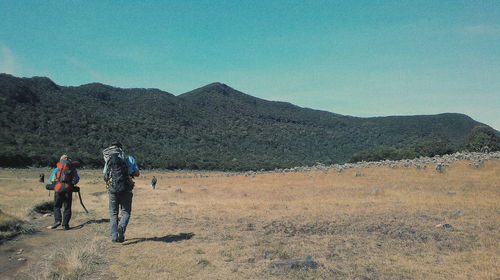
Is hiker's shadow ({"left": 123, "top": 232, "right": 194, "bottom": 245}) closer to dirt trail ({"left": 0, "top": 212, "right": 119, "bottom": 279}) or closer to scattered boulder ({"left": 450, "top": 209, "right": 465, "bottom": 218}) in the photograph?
dirt trail ({"left": 0, "top": 212, "right": 119, "bottom": 279})

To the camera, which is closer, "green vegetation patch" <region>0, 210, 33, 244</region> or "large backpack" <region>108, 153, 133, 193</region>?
"large backpack" <region>108, 153, 133, 193</region>

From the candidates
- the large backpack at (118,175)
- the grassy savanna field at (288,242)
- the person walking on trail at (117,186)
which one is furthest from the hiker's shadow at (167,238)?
the large backpack at (118,175)

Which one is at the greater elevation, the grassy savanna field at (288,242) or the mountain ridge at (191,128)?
the mountain ridge at (191,128)

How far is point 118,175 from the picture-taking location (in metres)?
8.30

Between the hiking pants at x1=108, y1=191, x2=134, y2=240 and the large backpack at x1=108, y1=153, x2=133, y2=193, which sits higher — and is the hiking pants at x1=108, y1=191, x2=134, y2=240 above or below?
below

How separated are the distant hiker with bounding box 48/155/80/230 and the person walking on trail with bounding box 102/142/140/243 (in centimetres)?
224

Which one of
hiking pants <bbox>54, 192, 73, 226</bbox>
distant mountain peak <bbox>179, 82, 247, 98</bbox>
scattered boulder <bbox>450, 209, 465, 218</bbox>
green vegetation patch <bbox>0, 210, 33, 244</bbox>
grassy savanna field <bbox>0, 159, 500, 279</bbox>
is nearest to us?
grassy savanna field <bbox>0, 159, 500, 279</bbox>

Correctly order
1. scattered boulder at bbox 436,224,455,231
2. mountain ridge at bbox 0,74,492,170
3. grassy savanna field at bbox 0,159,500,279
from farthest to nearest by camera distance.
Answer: mountain ridge at bbox 0,74,492,170, scattered boulder at bbox 436,224,455,231, grassy savanna field at bbox 0,159,500,279

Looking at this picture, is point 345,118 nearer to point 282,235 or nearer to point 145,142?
point 145,142

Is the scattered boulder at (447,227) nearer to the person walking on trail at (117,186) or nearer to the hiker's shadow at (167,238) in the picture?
the hiker's shadow at (167,238)

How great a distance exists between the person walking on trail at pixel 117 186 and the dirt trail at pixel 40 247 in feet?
1.37

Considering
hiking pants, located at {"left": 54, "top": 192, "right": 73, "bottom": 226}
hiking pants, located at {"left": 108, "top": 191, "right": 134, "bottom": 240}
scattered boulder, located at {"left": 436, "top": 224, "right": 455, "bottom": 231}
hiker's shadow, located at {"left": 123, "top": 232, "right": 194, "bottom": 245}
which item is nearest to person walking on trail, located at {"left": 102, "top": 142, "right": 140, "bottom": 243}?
hiking pants, located at {"left": 108, "top": 191, "right": 134, "bottom": 240}

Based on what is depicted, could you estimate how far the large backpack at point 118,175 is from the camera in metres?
8.27

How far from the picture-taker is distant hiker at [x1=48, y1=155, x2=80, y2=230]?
986cm
